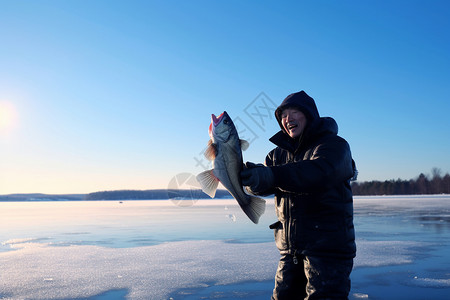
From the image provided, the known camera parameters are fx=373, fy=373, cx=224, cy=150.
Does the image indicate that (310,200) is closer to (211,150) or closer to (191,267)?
(211,150)

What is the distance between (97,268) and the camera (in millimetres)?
7234

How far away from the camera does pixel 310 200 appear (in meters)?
2.68

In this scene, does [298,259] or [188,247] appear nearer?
[298,259]

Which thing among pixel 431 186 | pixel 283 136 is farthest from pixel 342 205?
pixel 431 186

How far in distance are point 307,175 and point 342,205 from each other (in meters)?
0.50

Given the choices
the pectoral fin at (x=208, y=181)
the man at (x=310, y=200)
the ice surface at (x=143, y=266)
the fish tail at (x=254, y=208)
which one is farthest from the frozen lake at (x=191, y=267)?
the pectoral fin at (x=208, y=181)

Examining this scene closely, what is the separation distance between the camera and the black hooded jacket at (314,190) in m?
2.36

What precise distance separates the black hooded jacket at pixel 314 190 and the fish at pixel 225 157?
0.79ft

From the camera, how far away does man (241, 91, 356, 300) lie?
92.7 inches

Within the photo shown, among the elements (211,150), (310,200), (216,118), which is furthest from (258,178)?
(310,200)

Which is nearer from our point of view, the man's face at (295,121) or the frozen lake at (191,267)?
the man's face at (295,121)

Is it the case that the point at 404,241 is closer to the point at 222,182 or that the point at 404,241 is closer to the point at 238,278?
the point at 238,278

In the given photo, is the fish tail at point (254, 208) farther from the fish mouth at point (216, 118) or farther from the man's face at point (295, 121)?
the man's face at point (295, 121)

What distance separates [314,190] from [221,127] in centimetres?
73
